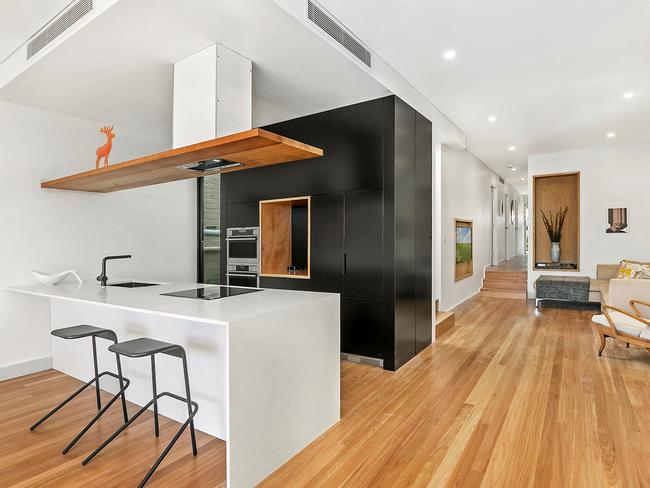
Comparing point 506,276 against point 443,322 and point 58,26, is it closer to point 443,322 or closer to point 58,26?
point 443,322

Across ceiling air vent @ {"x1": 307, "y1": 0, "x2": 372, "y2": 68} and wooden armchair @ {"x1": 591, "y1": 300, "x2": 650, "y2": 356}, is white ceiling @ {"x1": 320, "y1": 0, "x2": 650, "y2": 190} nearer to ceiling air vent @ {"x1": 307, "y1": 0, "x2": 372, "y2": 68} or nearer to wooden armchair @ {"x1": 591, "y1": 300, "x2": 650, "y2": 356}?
ceiling air vent @ {"x1": 307, "y1": 0, "x2": 372, "y2": 68}


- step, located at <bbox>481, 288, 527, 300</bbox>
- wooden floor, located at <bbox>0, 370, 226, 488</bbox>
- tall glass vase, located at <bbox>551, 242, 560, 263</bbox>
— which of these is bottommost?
wooden floor, located at <bbox>0, 370, 226, 488</bbox>

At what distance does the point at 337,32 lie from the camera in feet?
9.43

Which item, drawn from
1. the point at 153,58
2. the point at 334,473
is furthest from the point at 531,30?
the point at 334,473

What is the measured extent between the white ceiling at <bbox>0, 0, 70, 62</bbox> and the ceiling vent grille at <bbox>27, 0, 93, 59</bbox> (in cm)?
4

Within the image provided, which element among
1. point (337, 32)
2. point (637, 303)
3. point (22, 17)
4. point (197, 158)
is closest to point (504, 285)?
point (637, 303)

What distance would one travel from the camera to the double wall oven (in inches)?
181

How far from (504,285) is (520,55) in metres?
6.07

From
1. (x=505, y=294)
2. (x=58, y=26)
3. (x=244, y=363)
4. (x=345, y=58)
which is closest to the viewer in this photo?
(x=244, y=363)

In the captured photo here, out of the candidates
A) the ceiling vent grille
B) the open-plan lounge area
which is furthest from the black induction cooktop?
the ceiling vent grille

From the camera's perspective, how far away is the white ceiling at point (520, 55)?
2.81m

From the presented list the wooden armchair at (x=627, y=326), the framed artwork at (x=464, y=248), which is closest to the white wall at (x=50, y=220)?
the framed artwork at (x=464, y=248)

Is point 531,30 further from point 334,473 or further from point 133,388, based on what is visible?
point 133,388

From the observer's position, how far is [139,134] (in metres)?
4.80
